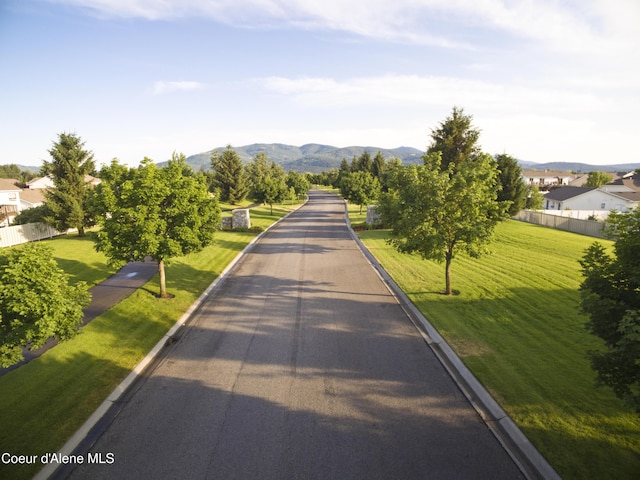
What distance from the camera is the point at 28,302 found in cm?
727

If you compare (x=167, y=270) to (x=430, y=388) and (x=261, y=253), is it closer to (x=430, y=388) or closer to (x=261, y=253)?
(x=261, y=253)

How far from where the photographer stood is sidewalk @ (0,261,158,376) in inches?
518

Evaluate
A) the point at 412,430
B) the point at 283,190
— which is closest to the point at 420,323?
the point at 412,430

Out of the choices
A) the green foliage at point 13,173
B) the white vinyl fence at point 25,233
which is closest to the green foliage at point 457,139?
the white vinyl fence at point 25,233

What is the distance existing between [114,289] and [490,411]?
16.1 meters

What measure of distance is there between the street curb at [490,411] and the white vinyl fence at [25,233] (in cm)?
3041

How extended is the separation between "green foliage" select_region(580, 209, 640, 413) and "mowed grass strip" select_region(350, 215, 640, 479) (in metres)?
0.77

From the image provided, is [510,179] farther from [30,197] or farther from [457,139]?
[30,197]

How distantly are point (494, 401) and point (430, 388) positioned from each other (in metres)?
1.49

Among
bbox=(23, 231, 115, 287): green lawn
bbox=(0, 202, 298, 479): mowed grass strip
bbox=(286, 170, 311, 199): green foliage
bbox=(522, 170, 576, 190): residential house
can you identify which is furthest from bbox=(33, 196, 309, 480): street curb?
bbox=(522, 170, 576, 190): residential house

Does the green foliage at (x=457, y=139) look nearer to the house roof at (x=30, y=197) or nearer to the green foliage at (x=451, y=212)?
the green foliage at (x=451, y=212)

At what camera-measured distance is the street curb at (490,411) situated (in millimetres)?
6520

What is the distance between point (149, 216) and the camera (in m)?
14.1

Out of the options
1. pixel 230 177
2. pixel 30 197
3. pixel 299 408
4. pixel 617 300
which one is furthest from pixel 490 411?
pixel 30 197
